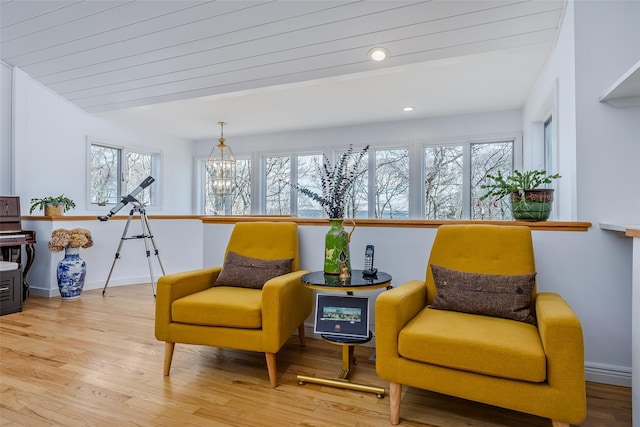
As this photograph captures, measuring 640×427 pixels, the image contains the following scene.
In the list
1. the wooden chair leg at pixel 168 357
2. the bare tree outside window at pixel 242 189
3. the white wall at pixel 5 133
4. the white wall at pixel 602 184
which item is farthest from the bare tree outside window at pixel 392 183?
the white wall at pixel 5 133

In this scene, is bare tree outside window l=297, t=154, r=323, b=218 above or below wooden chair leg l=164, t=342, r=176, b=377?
above

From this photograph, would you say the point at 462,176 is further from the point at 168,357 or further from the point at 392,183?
the point at 168,357

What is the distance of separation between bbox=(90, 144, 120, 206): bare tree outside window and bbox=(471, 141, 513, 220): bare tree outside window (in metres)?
5.11

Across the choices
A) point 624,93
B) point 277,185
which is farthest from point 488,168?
point 277,185

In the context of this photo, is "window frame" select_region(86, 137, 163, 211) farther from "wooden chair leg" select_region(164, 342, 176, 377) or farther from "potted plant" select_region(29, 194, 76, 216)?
"wooden chair leg" select_region(164, 342, 176, 377)

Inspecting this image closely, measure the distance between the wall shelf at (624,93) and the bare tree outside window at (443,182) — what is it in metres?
2.82

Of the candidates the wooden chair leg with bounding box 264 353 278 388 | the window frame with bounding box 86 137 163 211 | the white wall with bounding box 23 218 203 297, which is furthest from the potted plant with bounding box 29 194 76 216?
the wooden chair leg with bounding box 264 353 278 388

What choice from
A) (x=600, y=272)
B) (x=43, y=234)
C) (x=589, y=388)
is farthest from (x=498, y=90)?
(x=43, y=234)

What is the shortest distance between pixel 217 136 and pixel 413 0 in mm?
4527

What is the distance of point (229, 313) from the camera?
198cm

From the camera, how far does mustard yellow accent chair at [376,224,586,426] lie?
4.46 feet

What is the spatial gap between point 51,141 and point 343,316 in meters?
4.61

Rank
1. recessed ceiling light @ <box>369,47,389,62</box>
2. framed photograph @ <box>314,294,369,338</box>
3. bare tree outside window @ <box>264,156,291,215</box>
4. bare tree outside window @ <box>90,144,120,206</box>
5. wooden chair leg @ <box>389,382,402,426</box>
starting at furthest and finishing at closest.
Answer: bare tree outside window @ <box>264,156,291,215</box>, bare tree outside window @ <box>90,144,120,206</box>, recessed ceiling light @ <box>369,47,389,62</box>, framed photograph @ <box>314,294,369,338</box>, wooden chair leg @ <box>389,382,402,426</box>

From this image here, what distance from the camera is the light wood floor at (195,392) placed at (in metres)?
1.67
